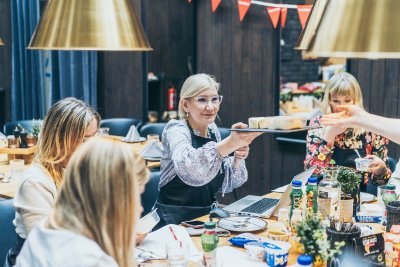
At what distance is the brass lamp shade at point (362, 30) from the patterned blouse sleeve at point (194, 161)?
1444mm

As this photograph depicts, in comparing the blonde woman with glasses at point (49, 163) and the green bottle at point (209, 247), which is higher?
the blonde woman with glasses at point (49, 163)

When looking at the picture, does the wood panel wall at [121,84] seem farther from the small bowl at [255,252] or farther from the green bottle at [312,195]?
the small bowl at [255,252]

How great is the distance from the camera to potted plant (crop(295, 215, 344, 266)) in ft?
6.28

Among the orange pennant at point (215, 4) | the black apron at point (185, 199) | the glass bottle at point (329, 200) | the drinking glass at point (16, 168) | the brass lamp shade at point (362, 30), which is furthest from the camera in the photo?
the orange pennant at point (215, 4)

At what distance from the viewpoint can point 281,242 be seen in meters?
2.26

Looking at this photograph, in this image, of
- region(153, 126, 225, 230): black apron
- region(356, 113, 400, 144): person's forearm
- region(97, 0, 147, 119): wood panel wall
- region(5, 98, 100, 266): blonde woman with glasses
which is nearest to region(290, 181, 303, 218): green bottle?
region(356, 113, 400, 144): person's forearm

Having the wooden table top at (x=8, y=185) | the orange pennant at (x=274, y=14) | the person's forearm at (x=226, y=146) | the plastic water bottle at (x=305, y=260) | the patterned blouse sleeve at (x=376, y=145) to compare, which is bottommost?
the wooden table top at (x=8, y=185)

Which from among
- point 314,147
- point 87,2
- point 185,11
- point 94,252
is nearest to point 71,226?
point 94,252

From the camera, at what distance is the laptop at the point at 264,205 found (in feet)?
8.87

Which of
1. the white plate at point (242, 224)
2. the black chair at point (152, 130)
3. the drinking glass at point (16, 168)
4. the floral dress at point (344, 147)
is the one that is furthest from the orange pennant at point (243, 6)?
the white plate at point (242, 224)

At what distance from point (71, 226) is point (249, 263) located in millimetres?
839

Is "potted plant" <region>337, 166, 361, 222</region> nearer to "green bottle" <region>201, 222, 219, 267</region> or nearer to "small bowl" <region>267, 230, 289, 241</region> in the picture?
"small bowl" <region>267, 230, 289, 241</region>

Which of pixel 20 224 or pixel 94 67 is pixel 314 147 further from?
pixel 94 67

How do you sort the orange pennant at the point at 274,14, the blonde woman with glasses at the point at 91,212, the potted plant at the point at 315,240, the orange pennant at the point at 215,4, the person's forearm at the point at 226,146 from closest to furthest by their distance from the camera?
the blonde woman with glasses at the point at 91,212
the potted plant at the point at 315,240
the person's forearm at the point at 226,146
the orange pennant at the point at 274,14
the orange pennant at the point at 215,4
